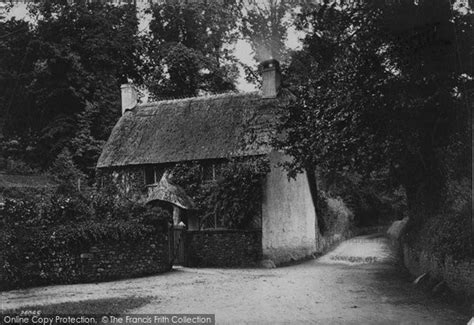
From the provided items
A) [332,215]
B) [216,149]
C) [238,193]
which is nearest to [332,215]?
[332,215]

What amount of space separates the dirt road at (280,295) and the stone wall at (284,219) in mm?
2202

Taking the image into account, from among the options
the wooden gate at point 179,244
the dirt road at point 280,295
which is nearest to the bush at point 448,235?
the dirt road at point 280,295

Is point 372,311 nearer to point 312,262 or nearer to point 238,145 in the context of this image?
point 312,262

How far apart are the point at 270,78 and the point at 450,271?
1425 centimetres

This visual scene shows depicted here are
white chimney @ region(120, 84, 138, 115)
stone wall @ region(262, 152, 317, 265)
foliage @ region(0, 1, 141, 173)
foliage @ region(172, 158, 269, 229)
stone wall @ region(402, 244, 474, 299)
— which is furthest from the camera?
foliage @ region(0, 1, 141, 173)

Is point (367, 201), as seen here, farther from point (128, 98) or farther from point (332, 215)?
point (128, 98)

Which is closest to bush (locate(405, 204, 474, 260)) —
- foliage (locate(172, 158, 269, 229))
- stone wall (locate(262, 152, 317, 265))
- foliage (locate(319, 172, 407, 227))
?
stone wall (locate(262, 152, 317, 265))

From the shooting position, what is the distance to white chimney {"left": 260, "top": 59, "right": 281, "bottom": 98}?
22.7 metres

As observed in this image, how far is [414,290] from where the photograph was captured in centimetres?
1203

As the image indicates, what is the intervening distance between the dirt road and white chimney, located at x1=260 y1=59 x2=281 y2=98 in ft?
27.3

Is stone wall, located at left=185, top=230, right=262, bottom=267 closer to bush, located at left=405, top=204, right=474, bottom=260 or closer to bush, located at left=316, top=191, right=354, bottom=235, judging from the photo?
bush, located at left=316, top=191, right=354, bottom=235

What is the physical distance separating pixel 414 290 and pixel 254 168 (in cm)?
911

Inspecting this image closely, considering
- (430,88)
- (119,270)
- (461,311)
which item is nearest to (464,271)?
(461,311)

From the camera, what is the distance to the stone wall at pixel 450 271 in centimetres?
930
